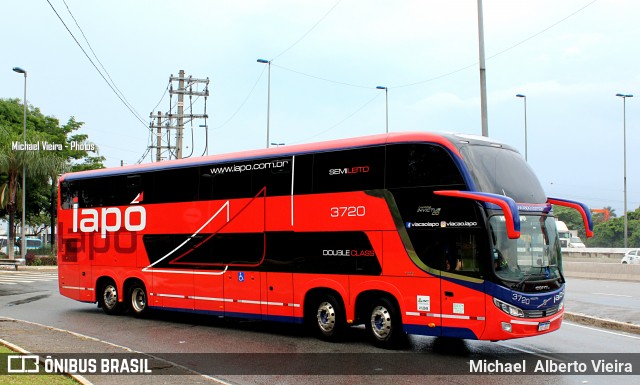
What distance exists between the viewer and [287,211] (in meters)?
14.4

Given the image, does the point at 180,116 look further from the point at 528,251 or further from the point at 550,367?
the point at 550,367

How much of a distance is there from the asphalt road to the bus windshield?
1.56 metres

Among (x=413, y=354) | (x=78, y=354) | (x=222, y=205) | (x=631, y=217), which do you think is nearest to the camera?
(x=78, y=354)

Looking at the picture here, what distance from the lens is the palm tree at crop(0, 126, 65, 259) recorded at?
45.7m

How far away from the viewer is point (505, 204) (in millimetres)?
10836

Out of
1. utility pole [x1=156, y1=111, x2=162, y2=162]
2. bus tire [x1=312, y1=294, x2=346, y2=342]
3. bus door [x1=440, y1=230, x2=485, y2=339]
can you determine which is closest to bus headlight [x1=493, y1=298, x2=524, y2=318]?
bus door [x1=440, y1=230, x2=485, y2=339]

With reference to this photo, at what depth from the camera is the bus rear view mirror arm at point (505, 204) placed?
10617 millimetres

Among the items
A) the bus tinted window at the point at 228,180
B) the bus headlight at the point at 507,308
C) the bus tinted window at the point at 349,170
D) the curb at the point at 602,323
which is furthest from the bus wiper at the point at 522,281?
the bus tinted window at the point at 228,180

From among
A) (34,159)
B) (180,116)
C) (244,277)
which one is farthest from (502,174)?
(34,159)

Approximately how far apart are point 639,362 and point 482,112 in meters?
10.2

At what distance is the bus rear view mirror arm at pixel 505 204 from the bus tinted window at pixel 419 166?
0.36 m

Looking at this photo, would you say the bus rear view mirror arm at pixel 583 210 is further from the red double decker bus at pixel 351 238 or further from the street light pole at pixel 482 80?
the street light pole at pixel 482 80

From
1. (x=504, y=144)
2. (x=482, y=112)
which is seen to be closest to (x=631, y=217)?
(x=482, y=112)

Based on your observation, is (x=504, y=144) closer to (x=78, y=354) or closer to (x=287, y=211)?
(x=287, y=211)
